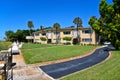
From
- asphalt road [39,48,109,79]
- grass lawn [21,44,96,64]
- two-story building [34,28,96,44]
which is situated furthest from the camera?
two-story building [34,28,96,44]

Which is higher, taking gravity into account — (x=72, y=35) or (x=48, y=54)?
(x=72, y=35)

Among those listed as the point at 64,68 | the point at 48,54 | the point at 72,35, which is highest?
the point at 72,35

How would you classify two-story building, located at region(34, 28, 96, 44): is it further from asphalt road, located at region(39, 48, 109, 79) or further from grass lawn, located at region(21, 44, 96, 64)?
asphalt road, located at region(39, 48, 109, 79)

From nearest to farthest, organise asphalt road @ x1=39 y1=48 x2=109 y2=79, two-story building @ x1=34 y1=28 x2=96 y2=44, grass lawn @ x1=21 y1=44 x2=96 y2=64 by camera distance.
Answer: asphalt road @ x1=39 y1=48 x2=109 y2=79, grass lawn @ x1=21 y1=44 x2=96 y2=64, two-story building @ x1=34 y1=28 x2=96 y2=44

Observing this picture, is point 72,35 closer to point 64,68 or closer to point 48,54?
point 48,54

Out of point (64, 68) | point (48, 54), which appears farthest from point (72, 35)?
point (64, 68)

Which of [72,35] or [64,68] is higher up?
[72,35]

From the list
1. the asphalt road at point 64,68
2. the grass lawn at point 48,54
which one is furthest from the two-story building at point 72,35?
the asphalt road at point 64,68

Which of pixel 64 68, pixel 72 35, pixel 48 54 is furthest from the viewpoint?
pixel 72 35

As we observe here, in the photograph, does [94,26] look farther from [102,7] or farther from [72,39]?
[72,39]

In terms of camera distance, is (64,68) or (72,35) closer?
(64,68)

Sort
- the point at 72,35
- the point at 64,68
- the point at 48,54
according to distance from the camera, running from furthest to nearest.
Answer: the point at 72,35, the point at 48,54, the point at 64,68

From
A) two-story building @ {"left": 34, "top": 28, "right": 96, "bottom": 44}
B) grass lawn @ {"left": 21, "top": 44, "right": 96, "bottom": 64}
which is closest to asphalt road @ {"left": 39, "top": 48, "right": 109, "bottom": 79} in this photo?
grass lawn @ {"left": 21, "top": 44, "right": 96, "bottom": 64}

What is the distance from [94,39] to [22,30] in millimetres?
50675
